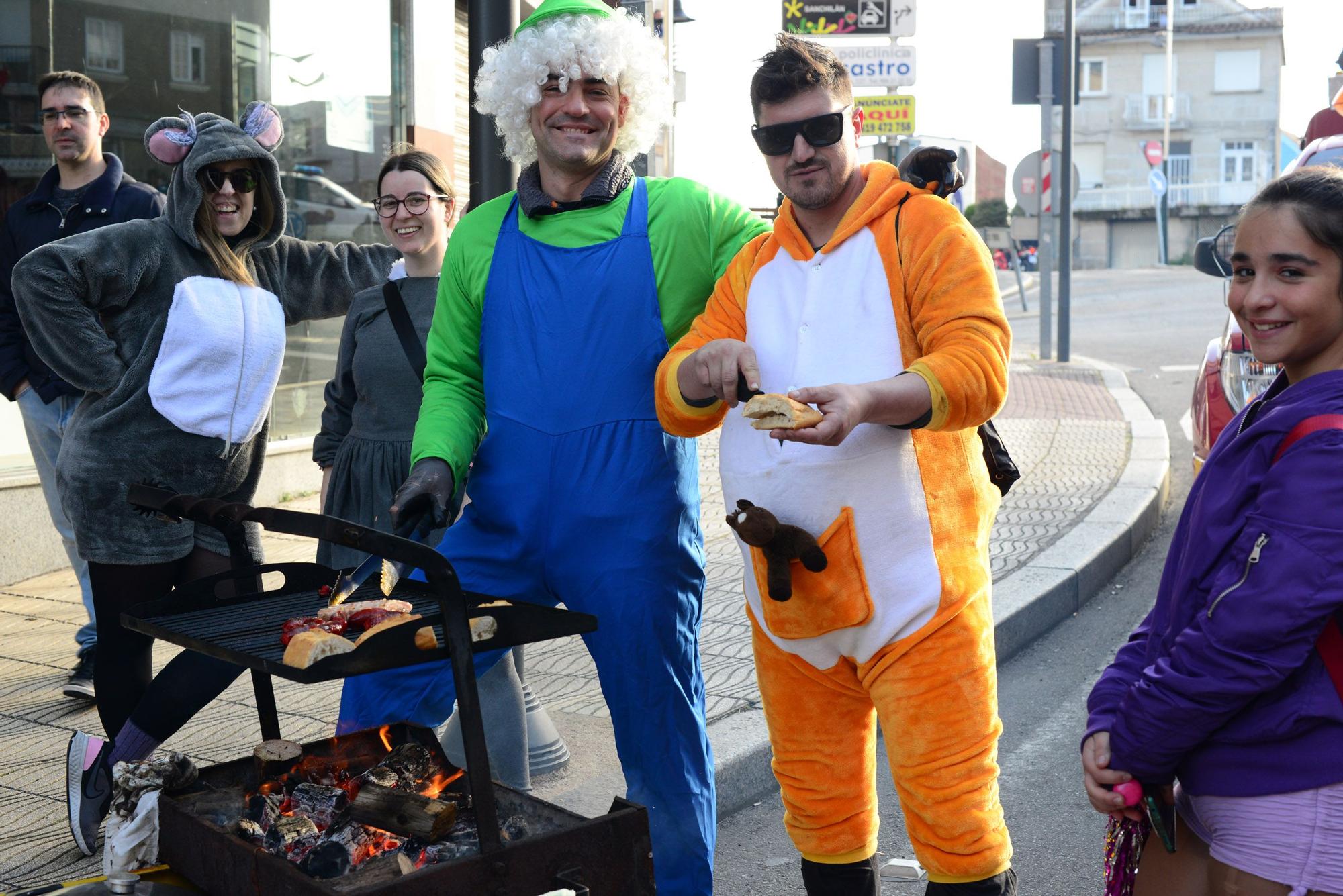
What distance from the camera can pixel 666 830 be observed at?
2920 millimetres

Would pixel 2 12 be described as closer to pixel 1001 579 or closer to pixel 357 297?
pixel 357 297

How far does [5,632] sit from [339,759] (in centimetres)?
365

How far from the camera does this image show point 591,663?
5320 millimetres

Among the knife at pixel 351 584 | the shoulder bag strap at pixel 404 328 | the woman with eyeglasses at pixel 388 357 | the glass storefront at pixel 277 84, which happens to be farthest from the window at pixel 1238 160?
the knife at pixel 351 584

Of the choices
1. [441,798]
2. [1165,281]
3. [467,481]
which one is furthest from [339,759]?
[1165,281]

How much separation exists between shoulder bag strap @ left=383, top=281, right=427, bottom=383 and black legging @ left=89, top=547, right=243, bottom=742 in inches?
31.0

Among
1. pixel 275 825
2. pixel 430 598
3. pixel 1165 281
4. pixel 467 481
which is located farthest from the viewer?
pixel 1165 281

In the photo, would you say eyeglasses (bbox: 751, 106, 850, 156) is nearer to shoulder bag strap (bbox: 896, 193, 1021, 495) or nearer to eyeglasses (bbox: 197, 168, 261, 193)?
shoulder bag strap (bbox: 896, 193, 1021, 495)

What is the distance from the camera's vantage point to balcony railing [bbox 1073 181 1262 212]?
2131 inches

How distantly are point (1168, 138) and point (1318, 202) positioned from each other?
57186mm

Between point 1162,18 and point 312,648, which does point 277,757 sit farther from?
point 1162,18

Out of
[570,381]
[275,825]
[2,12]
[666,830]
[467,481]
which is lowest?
[666,830]

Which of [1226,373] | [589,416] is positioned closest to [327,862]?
[589,416]

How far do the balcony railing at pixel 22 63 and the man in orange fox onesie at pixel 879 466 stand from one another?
5936mm
